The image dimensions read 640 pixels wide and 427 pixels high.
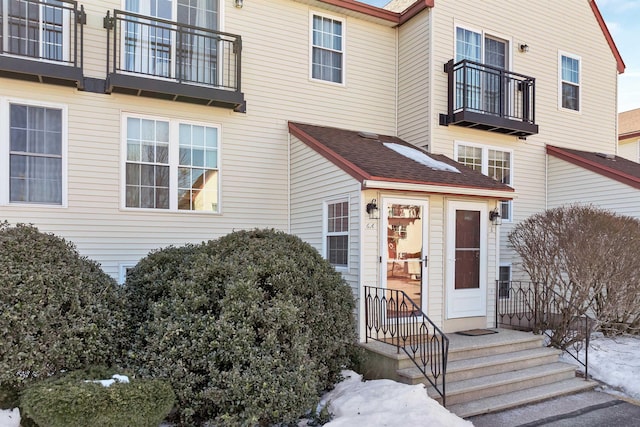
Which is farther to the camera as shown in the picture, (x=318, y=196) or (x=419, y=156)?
(x=419, y=156)

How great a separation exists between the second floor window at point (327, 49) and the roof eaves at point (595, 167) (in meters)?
5.30

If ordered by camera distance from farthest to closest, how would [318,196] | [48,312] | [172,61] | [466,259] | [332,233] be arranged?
[172,61] → [318,196] → [466,259] → [332,233] → [48,312]

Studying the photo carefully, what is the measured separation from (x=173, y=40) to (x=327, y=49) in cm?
307

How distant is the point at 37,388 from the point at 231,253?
7.34 feet

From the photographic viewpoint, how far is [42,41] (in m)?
7.03

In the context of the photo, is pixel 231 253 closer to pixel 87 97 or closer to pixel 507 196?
pixel 87 97

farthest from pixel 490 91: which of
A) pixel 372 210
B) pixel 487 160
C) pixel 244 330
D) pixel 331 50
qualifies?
pixel 244 330

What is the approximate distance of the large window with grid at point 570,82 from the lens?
11.0 m

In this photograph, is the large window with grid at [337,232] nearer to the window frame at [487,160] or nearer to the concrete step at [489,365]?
the concrete step at [489,365]

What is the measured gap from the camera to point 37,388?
3.93 metres

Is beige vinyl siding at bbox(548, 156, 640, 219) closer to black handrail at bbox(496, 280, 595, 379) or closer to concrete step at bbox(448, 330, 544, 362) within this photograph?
black handrail at bbox(496, 280, 595, 379)

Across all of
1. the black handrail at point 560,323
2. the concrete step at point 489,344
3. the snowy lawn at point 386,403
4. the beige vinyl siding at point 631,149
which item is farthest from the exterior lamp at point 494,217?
the beige vinyl siding at point 631,149

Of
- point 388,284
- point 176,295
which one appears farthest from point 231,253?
point 388,284

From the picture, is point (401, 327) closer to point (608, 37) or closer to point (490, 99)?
point (490, 99)
